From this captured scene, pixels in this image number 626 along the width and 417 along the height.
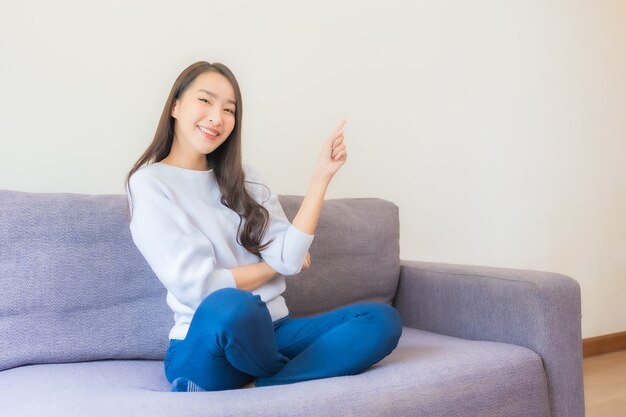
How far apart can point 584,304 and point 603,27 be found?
4.56 ft

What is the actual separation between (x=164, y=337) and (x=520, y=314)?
93 centimetres

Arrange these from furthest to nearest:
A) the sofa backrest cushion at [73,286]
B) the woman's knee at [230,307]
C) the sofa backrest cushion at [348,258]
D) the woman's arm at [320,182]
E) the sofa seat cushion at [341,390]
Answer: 1. the sofa backrest cushion at [348,258]
2. the woman's arm at [320,182]
3. the sofa backrest cushion at [73,286]
4. the woman's knee at [230,307]
5. the sofa seat cushion at [341,390]

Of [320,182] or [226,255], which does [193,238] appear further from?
[320,182]

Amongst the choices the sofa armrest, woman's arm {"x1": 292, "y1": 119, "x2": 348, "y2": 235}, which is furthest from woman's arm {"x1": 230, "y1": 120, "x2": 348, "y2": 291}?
the sofa armrest

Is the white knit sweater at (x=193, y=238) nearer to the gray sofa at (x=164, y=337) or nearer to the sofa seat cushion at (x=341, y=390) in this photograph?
the gray sofa at (x=164, y=337)

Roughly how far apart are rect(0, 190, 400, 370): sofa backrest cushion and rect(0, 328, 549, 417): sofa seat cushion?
5 cm

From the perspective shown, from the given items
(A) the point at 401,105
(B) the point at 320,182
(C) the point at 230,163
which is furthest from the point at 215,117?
(A) the point at 401,105

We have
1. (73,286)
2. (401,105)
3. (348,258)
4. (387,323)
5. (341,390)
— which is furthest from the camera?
(401,105)

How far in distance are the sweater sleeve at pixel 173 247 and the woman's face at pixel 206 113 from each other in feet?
0.55

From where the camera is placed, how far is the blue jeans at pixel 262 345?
134 centimetres

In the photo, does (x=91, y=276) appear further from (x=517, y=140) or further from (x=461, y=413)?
(x=517, y=140)

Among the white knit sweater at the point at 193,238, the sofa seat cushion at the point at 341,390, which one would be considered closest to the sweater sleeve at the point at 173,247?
the white knit sweater at the point at 193,238

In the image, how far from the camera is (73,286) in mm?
1649

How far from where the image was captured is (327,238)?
2.05m
